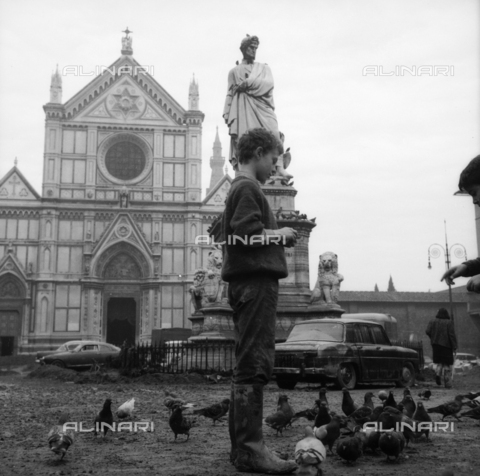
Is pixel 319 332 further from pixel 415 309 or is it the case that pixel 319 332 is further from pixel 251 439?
pixel 415 309

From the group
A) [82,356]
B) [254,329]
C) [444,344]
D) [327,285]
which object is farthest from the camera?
[82,356]

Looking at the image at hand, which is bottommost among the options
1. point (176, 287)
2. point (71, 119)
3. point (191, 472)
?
point (191, 472)

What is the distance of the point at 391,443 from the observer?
4.20 metres

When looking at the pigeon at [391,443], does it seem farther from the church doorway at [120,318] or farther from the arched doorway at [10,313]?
the church doorway at [120,318]

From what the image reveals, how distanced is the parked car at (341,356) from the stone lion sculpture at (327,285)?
71.6 inches

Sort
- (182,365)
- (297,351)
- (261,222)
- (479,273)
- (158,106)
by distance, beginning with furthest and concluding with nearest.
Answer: (158,106), (182,365), (297,351), (261,222), (479,273)

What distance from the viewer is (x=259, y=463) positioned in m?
3.82

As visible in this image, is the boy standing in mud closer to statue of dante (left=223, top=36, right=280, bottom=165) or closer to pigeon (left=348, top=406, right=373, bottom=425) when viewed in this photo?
pigeon (left=348, top=406, right=373, bottom=425)

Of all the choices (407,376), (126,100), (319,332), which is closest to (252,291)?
(319,332)

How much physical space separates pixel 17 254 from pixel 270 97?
31.3m

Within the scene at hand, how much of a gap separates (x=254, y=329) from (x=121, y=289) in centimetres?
3919

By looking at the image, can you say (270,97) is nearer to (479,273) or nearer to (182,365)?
(182,365)

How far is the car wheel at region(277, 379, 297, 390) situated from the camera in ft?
37.7

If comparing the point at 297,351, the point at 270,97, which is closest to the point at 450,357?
the point at 297,351
